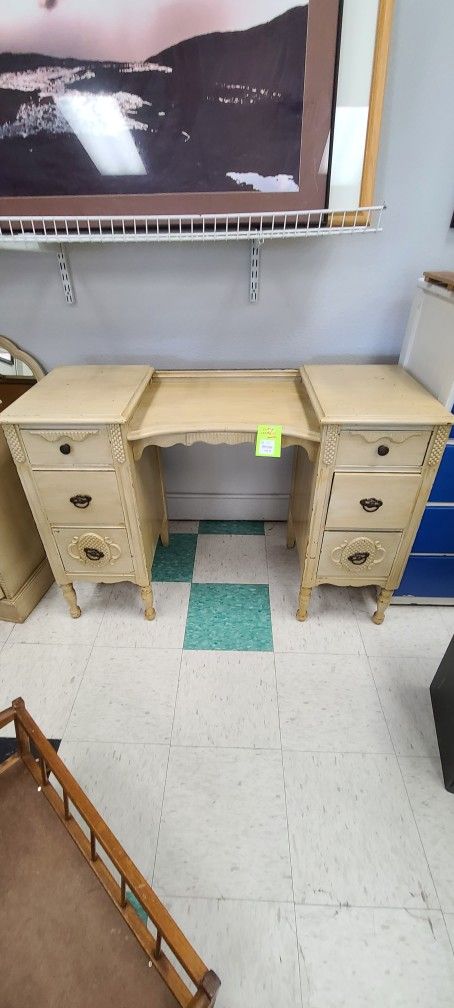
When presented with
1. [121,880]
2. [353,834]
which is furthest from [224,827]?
[121,880]

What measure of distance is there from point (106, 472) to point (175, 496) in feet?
2.75

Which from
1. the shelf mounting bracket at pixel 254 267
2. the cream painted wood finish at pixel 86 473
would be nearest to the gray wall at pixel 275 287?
the shelf mounting bracket at pixel 254 267

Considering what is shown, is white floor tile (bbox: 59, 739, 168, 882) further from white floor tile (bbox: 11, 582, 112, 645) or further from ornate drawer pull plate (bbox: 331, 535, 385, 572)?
ornate drawer pull plate (bbox: 331, 535, 385, 572)

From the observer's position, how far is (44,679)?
1570 millimetres

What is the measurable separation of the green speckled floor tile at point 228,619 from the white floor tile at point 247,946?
0.75 metres

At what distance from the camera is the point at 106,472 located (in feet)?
4.71

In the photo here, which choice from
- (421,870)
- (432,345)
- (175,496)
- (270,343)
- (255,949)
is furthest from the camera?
(175,496)

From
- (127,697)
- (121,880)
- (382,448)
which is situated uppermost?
(382,448)

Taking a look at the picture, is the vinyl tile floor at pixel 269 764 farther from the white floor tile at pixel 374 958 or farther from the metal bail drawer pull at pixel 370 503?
the metal bail drawer pull at pixel 370 503

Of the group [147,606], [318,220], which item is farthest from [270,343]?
[147,606]

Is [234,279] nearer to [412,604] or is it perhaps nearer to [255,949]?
[412,604]

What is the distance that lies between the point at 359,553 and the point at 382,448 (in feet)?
1.35

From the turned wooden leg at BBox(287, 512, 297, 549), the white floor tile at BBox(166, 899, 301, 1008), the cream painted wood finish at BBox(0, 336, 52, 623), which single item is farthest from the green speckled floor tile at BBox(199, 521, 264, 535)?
the white floor tile at BBox(166, 899, 301, 1008)

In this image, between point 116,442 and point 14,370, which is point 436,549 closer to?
point 116,442
